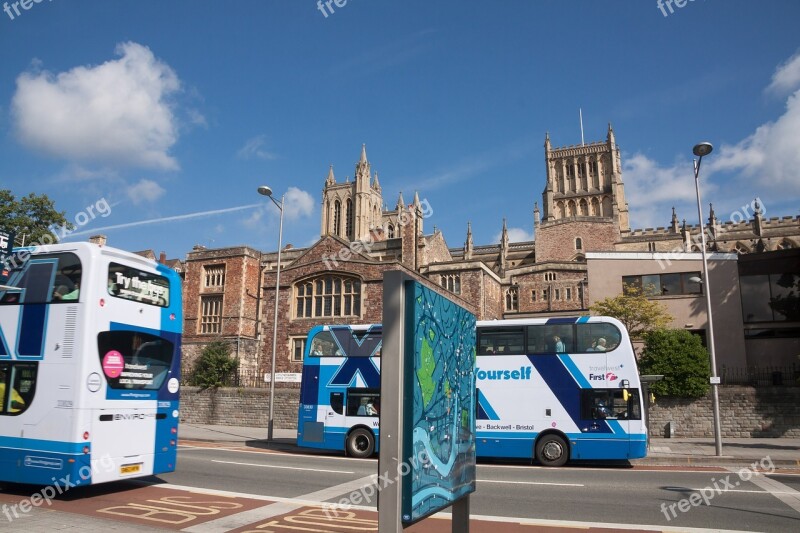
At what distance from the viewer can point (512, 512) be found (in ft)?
31.3

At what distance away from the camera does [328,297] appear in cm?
3447

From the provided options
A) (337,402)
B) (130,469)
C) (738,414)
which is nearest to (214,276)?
(337,402)

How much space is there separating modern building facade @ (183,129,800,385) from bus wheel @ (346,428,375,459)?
48.9ft

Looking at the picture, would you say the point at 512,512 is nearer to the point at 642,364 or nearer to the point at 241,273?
the point at 642,364

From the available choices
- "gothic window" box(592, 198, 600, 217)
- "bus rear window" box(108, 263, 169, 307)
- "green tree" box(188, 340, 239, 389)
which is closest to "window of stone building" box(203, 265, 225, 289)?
"green tree" box(188, 340, 239, 389)

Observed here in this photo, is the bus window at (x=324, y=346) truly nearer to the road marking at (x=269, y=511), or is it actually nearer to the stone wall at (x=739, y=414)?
the road marking at (x=269, y=511)

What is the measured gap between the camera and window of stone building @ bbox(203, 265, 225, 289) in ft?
143

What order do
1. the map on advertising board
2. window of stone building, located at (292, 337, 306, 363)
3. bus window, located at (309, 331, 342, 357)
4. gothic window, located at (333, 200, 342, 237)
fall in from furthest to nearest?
1. gothic window, located at (333, 200, 342, 237)
2. window of stone building, located at (292, 337, 306, 363)
3. bus window, located at (309, 331, 342, 357)
4. the map on advertising board

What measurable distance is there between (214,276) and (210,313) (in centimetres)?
284

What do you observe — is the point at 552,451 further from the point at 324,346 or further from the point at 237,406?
the point at 237,406

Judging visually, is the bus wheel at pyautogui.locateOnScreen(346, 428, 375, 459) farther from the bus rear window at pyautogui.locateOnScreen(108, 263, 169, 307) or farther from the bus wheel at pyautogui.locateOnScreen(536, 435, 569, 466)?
the bus rear window at pyautogui.locateOnScreen(108, 263, 169, 307)

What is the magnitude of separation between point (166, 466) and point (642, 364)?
65.8 ft

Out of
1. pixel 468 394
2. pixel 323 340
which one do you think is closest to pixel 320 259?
pixel 323 340

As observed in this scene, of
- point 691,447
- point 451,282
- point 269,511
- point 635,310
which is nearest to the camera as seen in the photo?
point 269,511
